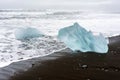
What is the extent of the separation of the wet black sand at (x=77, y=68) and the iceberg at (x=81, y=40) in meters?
0.41

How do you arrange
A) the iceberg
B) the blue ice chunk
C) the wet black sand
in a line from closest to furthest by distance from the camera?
the wet black sand, the iceberg, the blue ice chunk

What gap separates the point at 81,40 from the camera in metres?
10.9

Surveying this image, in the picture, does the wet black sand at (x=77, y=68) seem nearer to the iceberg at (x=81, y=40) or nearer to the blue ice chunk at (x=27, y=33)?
the iceberg at (x=81, y=40)

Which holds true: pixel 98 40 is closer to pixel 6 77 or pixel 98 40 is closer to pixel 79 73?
pixel 79 73

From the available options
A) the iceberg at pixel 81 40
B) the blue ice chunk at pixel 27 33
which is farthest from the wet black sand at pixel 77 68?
the blue ice chunk at pixel 27 33

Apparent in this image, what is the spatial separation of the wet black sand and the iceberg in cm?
41

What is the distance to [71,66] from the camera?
26.1ft

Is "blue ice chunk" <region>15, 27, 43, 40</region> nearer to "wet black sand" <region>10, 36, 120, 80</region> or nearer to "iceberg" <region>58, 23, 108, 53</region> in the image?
"iceberg" <region>58, 23, 108, 53</region>

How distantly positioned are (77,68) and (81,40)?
10.9 feet

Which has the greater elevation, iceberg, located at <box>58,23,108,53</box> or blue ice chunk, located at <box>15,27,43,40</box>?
iceberg, located at <box>58,23,108,53</box>

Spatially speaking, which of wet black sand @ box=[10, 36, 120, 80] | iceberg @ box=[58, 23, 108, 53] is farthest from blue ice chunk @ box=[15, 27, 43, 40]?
wet black sand @ box=[10, 36, 120, 80]

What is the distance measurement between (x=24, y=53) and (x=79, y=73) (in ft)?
14.5

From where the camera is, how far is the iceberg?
10.5m

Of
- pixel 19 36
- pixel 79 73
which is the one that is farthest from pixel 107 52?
pixel 19 36
